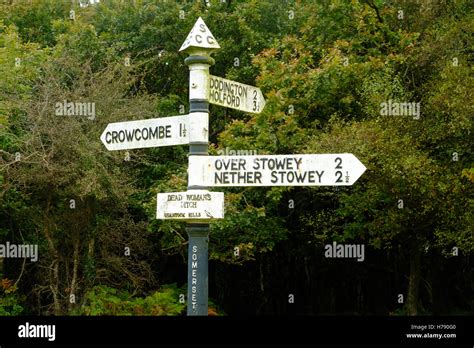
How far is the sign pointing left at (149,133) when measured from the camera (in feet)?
23.4

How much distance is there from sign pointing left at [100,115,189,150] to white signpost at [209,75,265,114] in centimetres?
33

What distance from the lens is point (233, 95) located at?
24.0ft

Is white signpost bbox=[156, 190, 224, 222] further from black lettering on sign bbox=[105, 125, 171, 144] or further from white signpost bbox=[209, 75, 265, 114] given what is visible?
white signpost bbox=[209, 75, 265, 114]

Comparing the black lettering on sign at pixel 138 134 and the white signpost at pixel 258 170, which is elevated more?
the black lettering on sign at pixel 138 134

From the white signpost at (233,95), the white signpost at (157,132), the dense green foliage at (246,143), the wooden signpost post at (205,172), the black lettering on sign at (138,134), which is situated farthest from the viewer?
the dense green foliage at (246,143)

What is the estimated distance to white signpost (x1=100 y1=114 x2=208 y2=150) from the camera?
6.93 m

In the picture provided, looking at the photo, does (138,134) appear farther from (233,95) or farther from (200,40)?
(200,40)

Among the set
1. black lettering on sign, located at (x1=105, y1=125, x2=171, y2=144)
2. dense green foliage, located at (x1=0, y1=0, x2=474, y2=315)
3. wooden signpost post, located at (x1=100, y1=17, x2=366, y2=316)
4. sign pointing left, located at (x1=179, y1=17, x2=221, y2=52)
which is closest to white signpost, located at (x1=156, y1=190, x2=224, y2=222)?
wooden signpost post, located at (x1=100, y1=17, x2=366, y2=316)

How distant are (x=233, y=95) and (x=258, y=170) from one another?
0.82 m

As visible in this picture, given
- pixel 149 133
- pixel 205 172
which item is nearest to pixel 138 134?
pixel 149 133

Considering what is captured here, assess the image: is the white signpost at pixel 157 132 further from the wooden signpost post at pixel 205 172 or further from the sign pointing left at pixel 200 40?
the sign pointing left at pixel 200 40

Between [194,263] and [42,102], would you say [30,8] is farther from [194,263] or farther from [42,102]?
[194,263]

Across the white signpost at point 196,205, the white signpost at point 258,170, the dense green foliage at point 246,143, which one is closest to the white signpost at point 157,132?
the white signpost at point 258,170

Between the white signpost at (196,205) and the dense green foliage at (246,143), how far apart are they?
9.10m
